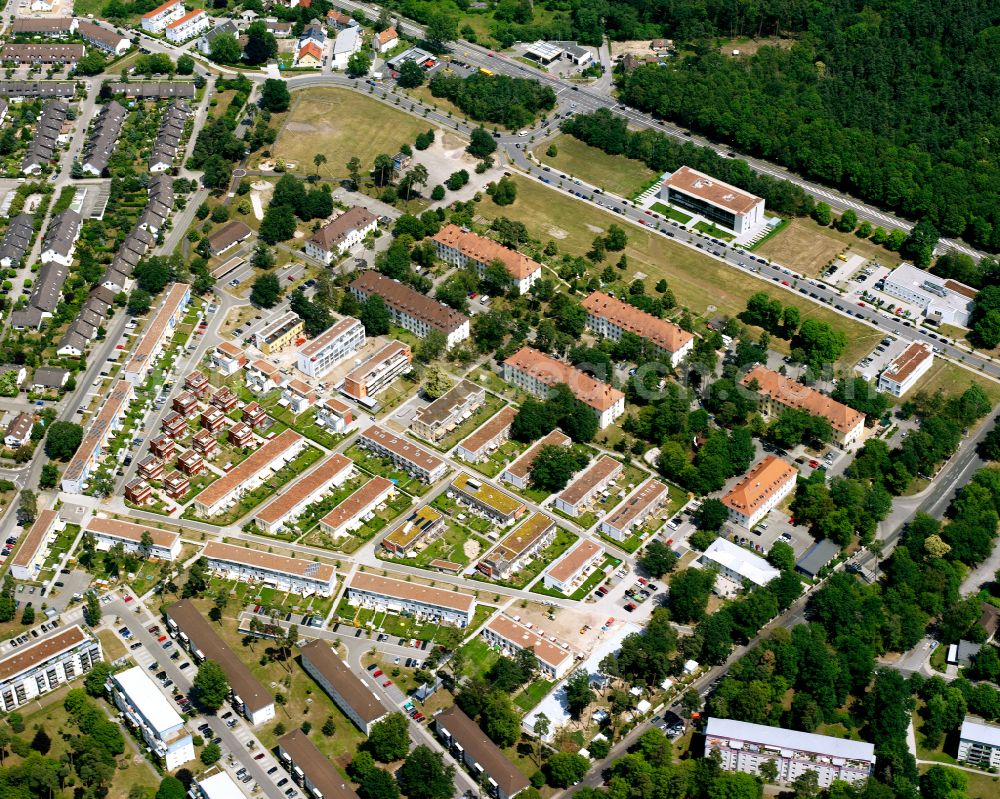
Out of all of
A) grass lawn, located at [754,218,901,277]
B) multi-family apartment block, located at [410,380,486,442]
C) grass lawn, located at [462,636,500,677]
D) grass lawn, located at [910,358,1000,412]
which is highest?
grass lawn, located at [754,218,901,277]

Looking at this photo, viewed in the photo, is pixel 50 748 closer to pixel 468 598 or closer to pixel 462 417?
pixel 468 598

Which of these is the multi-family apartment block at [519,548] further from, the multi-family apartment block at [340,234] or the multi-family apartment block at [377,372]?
the multi-family apartment block at [340,234]

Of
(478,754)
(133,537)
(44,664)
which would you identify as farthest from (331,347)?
(478,754)

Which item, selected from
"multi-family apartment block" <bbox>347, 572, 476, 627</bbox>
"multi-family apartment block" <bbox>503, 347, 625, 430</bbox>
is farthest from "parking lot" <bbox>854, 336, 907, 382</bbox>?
"multi-family apartment block" <bbox>347, 572, 476, 627</bbox>

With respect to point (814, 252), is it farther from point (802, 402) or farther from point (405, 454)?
point (405, 454)

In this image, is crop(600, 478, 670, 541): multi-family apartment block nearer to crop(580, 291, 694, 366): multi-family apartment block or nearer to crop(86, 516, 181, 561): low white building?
crop(580, 291, 694, 366): multi-family apartment block

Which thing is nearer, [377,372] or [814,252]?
[377,372]
